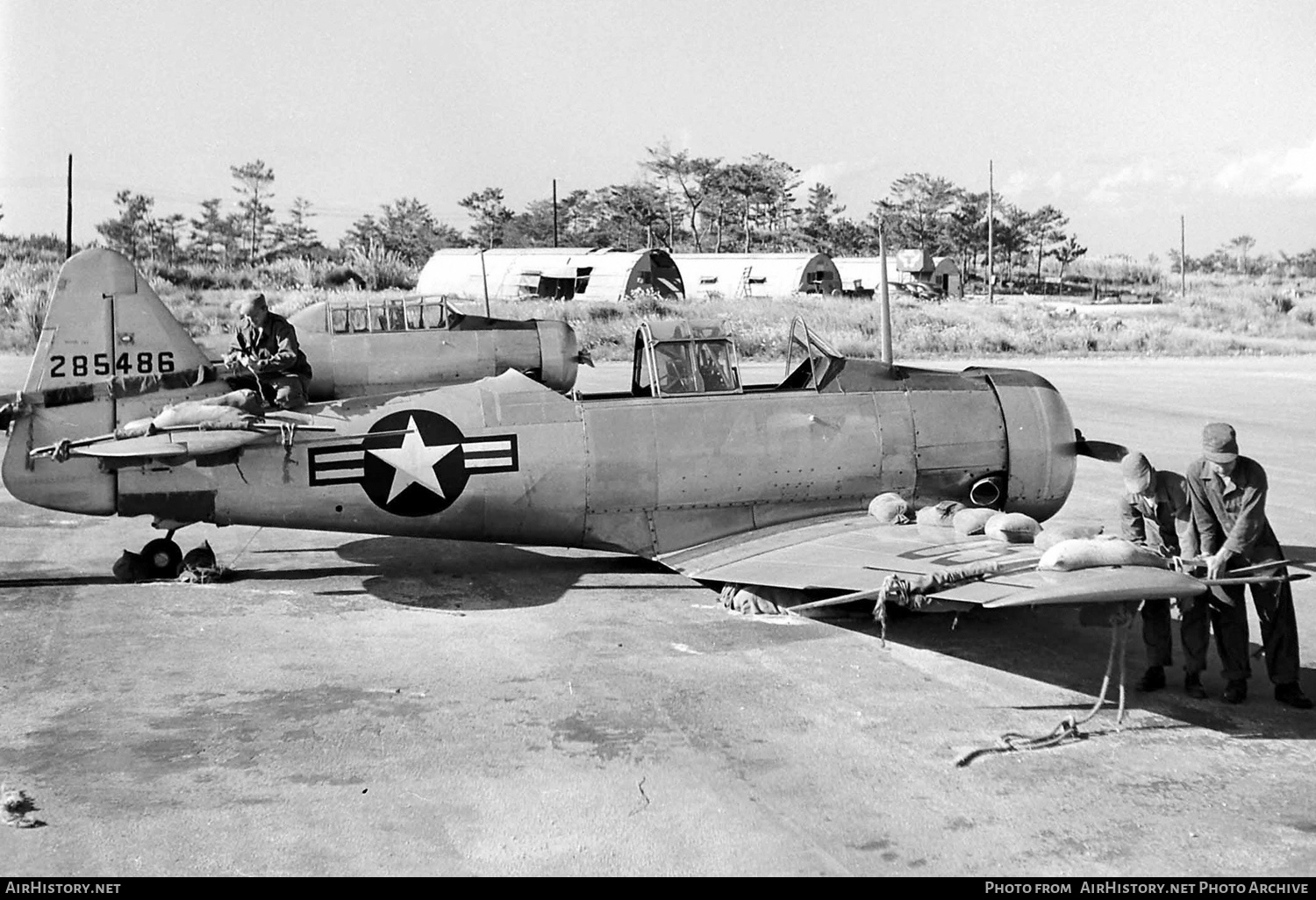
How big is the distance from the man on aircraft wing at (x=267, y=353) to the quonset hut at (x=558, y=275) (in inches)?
1368

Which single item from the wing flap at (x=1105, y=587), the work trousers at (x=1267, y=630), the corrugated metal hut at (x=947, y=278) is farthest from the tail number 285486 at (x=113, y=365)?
the corrugated metal hut at (x=947, y=278)

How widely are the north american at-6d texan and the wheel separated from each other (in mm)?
24

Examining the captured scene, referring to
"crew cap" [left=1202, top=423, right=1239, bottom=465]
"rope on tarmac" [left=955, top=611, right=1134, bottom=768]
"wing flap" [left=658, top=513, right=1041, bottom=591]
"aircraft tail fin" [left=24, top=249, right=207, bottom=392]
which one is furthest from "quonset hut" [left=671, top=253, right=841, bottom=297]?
"rope on tarmac" [left=955, top=611, right=1134, bottom=768]

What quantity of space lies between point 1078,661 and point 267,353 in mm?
7595

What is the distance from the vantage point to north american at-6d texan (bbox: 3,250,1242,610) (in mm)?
8953

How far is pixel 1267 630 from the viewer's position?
6832 mm

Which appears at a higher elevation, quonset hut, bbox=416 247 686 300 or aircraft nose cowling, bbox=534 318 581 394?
quonset hut, bbox=416 247 686 300

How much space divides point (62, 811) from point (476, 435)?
14.1ft

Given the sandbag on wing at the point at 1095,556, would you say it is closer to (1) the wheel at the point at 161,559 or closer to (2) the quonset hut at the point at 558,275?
(1) the wheel at the point at 161,559

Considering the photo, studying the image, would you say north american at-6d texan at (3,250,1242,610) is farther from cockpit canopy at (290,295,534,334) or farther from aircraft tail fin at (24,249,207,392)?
cockpit canopy at (290,295,534,334)

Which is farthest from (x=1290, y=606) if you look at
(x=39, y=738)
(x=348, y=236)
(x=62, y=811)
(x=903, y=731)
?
(x=348, y=236)

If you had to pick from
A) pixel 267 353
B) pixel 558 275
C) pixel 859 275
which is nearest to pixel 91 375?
pixel 267 353

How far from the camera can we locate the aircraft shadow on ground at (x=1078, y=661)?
21.6ft

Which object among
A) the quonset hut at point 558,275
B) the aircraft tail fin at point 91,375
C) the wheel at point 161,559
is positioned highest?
the quonset hut at point 558,275
